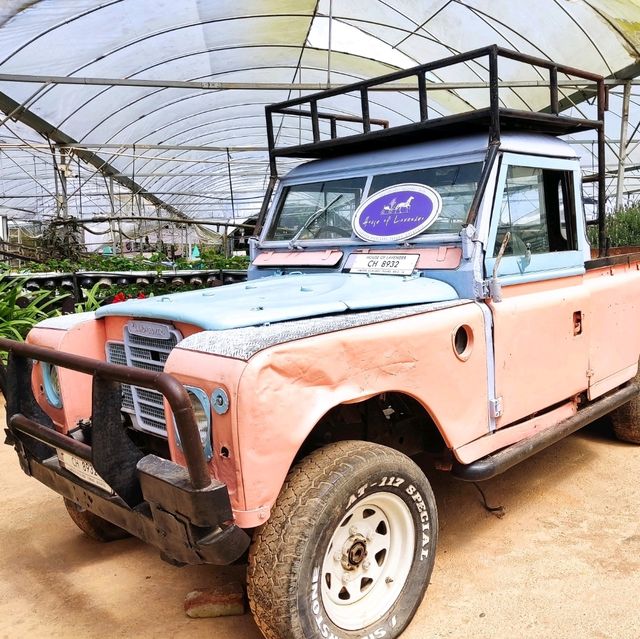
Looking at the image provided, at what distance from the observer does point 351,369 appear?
103 inches

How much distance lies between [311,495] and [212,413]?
473 mm

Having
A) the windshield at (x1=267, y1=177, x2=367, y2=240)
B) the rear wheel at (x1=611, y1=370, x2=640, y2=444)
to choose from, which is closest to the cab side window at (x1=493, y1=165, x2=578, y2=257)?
the windshield at (x1=267, y1=177, x2=367, y2=240)

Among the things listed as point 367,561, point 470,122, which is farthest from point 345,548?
point 470,122

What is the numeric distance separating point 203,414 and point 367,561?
958mm

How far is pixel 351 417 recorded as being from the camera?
3064mm

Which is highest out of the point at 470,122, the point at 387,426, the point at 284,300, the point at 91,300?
the point at 470,122

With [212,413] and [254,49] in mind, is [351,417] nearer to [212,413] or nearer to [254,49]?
[212,413]

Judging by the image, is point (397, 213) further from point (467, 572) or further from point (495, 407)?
point (467, 572)

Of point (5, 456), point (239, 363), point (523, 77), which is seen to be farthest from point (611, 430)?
point (523, 77)

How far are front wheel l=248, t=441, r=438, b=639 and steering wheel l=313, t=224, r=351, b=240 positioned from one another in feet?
5.46

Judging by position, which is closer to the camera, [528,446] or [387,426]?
[387,426]

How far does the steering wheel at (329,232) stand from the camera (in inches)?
159

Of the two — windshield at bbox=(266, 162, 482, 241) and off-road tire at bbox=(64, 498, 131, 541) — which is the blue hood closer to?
windshield at bbox=(266, 162, 482, 241)

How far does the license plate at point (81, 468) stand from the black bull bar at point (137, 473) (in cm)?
3
